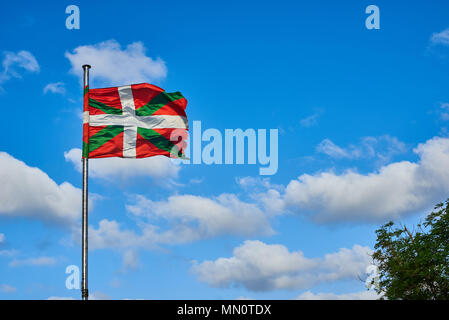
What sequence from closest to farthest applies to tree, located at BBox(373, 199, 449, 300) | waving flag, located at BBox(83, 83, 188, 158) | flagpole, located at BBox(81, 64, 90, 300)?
flagpole, located at BBox(81, 64, 90, 300)
waving flag, located at BBox(83, 83, 188, 158)
tree, located at BBox(373, 199, 449, 300)

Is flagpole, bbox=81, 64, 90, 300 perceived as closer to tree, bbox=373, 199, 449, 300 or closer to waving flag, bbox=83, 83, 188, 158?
waving flag, bbox=83, 83, 188, 158

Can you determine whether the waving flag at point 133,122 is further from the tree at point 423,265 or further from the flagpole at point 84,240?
the tree at point 423,265

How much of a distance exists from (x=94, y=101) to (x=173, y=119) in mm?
3039

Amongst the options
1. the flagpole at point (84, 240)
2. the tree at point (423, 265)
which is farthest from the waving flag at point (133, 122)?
the tree at point (423, 265)

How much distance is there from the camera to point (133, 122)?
59.6 feet

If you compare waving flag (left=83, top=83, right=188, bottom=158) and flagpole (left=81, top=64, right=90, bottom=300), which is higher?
waving flag (left=83, top=83, right=188, bottom=158)

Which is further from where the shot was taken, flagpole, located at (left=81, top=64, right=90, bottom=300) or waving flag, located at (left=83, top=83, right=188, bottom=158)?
waving flag, located at (left=83, top=83, right=188, bottom=158)

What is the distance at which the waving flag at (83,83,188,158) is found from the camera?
17.2 meters

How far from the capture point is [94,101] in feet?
57.6

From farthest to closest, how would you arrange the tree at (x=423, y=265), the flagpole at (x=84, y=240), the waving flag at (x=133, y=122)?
the tree at (x=423, y=265)
the waving flag at (x=133, y=122)
the flagpole at (x=84, y=240)

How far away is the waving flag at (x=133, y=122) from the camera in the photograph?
17234 millimetres

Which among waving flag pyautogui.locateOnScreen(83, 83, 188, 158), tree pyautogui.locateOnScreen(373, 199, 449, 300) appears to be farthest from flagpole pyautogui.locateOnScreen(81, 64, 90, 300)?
tree pyautogui.locateOnScreen(373, 199, 449, 300)
